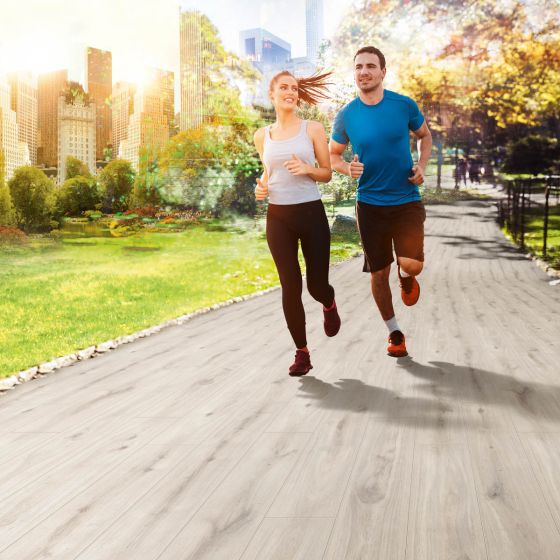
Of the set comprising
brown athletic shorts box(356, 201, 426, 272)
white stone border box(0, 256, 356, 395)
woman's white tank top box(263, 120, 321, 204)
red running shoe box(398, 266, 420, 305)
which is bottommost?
white stone border box(0, 256, 356, 395)

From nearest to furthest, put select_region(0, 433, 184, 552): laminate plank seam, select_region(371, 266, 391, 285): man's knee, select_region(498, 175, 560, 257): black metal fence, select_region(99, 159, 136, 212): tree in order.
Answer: select_region(0, 433, 184, 552): laminate plank seam → select_region(371, 266, 391, 285): man's knee → select_region(498, 175, 560, 257): black metal fence → select_region(99, 159, 136, 212): tree

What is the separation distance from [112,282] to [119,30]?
364 inches

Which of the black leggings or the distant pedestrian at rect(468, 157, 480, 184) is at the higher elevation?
the distant pedestrian at rect(468, 157, 480, 184)

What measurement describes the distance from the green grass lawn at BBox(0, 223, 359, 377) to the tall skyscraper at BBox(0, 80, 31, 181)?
1824 millimetres

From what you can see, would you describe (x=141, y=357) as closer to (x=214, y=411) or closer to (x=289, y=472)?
(x=214, y=411)

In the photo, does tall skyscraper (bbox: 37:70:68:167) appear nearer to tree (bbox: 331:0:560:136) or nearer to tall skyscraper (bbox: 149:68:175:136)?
tall skyscraper (bbox: 149:68:175:136)

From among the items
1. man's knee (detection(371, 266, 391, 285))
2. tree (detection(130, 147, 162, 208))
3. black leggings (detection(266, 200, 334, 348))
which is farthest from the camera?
tree (detection(130, 147, 162, 208))

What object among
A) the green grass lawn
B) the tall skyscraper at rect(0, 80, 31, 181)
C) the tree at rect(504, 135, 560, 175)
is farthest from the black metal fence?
the tall skyscraper at rect(0, 80, 31, 181)

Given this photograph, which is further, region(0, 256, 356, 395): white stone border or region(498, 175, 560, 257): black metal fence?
region(498, 175, 560, 257): black metal fence

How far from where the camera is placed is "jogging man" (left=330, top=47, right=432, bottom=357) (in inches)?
153

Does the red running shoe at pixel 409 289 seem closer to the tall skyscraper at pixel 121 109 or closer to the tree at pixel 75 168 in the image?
the tree at pixel 75 168

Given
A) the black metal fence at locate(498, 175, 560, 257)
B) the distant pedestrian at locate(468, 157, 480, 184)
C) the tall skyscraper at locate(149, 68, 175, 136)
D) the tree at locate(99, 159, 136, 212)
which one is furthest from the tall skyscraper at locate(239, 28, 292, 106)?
the distant pedestrian at locate(468, 157, 480, 184)

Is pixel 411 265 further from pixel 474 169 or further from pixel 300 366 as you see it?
pixel 474 169

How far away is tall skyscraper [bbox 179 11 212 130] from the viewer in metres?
17.1
